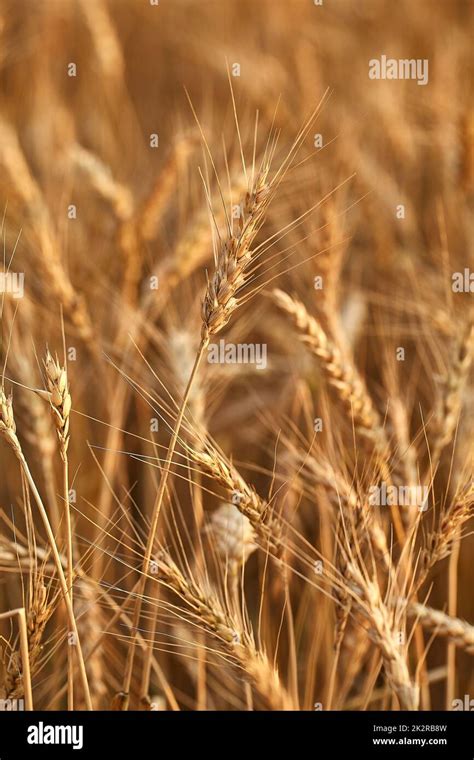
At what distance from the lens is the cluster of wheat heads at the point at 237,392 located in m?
0.94

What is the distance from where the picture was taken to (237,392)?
6.26 feet

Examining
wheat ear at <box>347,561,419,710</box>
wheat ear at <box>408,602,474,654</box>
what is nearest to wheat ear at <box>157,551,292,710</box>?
wheat ear at <box>347,561,419,710</box>

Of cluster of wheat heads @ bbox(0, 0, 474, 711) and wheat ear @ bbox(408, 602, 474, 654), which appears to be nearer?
cluster of wheat heads @ bbox(0, 0, 474, 711)

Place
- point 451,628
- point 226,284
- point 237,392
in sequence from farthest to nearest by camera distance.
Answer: point 237,392 < point 451,628 < point 226,284

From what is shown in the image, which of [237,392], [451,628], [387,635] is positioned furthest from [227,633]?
[237,392]

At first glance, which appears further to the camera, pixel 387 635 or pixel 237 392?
pixel 237 392

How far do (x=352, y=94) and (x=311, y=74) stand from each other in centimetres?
32

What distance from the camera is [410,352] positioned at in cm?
188

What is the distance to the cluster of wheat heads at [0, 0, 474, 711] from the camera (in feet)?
3.08

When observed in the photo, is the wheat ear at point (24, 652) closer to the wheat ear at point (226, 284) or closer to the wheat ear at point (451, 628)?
the wheat ear at point (226, 284)

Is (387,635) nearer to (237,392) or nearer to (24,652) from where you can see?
(24,652)

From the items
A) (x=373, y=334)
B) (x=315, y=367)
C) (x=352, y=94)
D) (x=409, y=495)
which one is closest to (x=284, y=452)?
(x=315, y=367)

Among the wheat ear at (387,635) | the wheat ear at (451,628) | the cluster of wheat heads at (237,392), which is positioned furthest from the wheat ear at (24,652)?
the wheat ear at (451,628)

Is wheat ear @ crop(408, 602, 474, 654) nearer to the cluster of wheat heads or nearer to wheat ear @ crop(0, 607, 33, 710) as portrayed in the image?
the cluster of wheat heads
